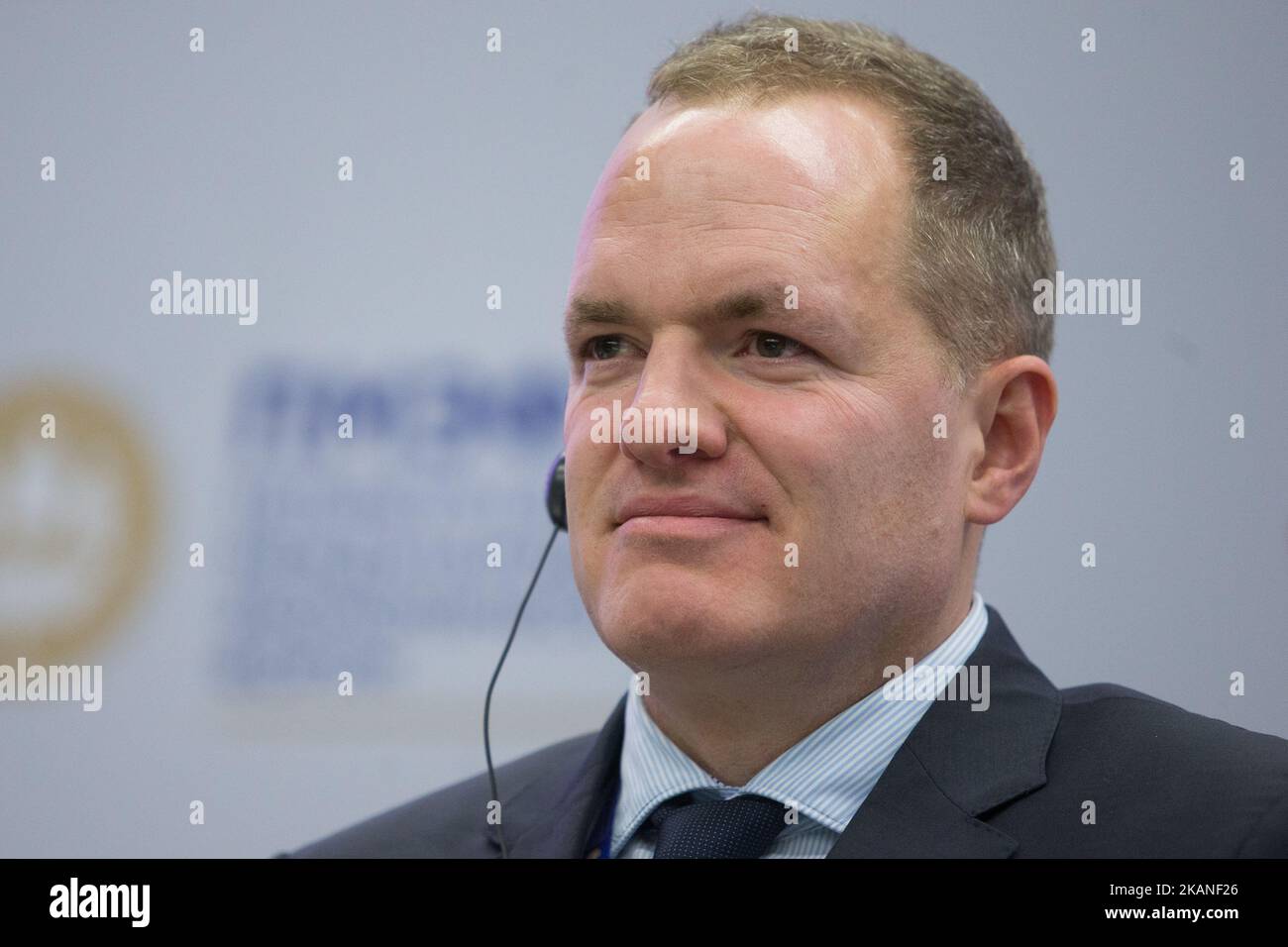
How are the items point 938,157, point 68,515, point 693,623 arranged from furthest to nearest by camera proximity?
point 68,515 < point 938,157 < point 693,623

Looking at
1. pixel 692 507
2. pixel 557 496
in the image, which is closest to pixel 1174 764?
pixel 692 507

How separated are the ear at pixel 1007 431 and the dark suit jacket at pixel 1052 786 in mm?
187

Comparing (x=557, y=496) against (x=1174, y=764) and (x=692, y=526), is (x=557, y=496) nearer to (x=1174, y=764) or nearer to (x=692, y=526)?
(x=692, y=526)

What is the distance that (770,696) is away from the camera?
58.9 inches

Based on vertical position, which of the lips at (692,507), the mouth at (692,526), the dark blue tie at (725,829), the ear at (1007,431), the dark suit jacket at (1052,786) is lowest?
the dark blue tie at (725,829)

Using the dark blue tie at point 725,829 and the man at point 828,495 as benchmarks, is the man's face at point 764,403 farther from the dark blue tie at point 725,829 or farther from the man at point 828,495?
the dark blue tie at point 725,829

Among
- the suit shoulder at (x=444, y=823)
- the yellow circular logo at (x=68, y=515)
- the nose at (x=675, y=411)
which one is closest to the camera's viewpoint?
the nose at (x=675, y=411)

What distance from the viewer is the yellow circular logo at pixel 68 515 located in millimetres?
2582

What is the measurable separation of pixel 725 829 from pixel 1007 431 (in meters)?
0.63

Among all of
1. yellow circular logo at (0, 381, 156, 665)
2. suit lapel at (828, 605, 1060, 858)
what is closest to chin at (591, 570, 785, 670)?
suit lapel at (828, 605, 1060, 858)

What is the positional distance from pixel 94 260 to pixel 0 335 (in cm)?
25

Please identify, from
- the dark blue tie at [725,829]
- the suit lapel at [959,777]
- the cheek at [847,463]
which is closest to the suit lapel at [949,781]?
the suit lapel at [959,777]
